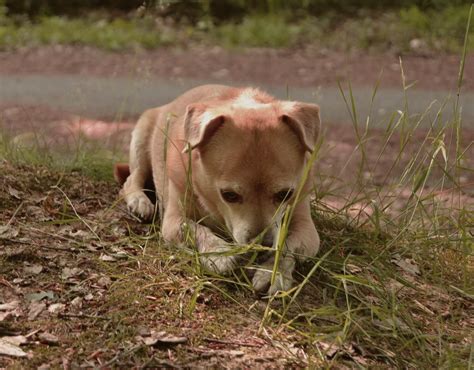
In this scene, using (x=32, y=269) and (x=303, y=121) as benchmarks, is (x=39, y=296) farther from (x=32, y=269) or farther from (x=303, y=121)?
(x=303, y=121)

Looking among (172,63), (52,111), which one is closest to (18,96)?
(52,111)

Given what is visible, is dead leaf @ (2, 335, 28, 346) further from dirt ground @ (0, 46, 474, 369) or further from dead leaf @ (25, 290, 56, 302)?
dead leaf @ (25, 290, 56, 302)

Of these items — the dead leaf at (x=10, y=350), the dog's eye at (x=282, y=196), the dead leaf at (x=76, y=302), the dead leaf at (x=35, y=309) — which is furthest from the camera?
the dog's eye at (x=282, y=196)

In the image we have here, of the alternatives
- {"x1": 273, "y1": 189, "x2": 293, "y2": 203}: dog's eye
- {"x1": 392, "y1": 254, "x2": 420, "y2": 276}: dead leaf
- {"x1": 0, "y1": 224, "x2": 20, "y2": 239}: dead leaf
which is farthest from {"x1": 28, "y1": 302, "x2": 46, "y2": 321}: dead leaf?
{"x1": 392, "y1": 254, "x2": 420, "y2": 276}: dead leaf

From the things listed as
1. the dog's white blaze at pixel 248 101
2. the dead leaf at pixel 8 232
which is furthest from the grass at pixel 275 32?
the dead leaf at pixel 8 232

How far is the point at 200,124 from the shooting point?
4059mm

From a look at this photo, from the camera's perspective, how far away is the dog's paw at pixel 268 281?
12.1 ft

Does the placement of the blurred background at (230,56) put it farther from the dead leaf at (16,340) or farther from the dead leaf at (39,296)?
the dead leaf at (16,340)

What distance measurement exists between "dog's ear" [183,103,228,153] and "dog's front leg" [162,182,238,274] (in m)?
0.36

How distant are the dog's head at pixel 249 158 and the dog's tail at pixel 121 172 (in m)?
1.45

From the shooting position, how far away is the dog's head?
3871mm

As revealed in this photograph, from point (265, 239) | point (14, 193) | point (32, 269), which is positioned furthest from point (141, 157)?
point (265, 239)

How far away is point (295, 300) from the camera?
369 centimetres

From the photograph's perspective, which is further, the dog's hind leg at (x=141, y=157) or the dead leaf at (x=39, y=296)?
the dog's hind leg at (x=141, y=157)
